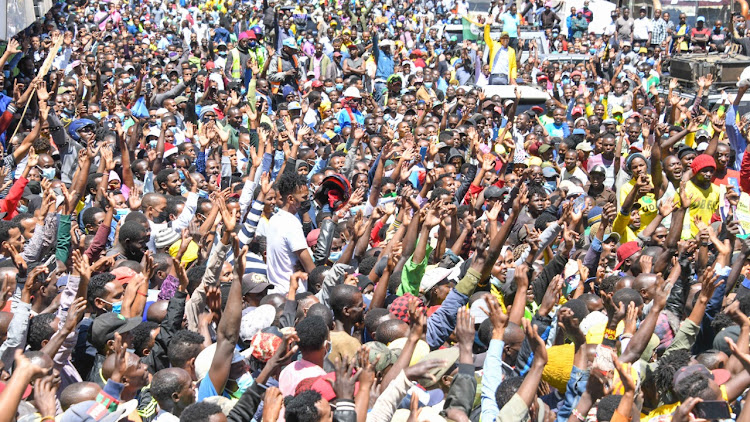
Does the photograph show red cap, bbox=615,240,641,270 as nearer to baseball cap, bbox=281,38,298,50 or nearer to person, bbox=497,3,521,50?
baseball cap, bbox=281,38,298,50

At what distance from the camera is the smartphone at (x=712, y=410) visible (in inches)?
143

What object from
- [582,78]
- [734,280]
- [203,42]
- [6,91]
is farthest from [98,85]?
[734,280]

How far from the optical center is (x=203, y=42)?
18969mm

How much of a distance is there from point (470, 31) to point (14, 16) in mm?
10673

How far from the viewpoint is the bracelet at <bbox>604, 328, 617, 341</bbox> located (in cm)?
501

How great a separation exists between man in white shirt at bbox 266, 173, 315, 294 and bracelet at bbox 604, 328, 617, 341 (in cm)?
205

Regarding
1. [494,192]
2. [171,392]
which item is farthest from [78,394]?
[494,192]

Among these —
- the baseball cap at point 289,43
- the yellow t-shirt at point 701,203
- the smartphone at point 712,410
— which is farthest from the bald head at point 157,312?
the baseball cap at point 289,43

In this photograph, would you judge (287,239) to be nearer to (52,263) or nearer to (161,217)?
(52,263)

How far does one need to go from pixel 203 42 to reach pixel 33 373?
16132 millimetres

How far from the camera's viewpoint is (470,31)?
808 inches

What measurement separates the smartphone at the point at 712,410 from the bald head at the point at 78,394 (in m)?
2.64

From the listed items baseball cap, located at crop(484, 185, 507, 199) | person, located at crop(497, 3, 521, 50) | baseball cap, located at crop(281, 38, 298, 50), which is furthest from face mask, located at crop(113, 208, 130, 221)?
person, located at crop(497, 3, 521, 50)

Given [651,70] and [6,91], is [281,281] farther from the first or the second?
[651,70]
